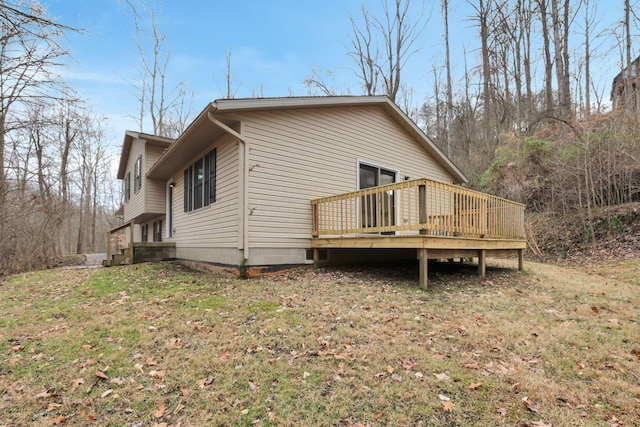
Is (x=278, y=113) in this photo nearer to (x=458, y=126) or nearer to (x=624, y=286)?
(x=624, y=286)

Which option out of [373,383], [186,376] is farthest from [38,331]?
[373,383]

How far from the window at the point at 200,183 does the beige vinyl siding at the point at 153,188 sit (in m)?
2.99

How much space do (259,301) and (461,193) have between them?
14.2 ft

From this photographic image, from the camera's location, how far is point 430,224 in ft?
18.0

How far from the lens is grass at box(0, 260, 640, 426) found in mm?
2496

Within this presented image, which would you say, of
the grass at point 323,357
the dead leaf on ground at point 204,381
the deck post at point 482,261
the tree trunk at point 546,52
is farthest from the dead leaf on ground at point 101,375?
the tree trunk at point 546,52

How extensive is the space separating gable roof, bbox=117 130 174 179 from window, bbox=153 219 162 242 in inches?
146

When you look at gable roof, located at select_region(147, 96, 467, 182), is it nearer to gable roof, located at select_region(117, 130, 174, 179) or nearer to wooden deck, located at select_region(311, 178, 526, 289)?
gable roof, located at select_region(117, 130, 174, 179)

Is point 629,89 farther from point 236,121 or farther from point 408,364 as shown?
point 408,364

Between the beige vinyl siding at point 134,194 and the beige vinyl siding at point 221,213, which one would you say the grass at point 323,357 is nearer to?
the beige vinyl siding at point 221,213

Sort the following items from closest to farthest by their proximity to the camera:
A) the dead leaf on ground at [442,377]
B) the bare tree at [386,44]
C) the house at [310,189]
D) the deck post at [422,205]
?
the dead leaf on ground at [442,377] → the deck post at [422,205] → the house at [310,189] → the bare tree at [386,44]

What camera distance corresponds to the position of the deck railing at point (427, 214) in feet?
18.4

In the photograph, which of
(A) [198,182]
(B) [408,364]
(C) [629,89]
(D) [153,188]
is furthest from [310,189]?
(C) [629,89]

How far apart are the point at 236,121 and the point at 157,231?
9936 millimetres
